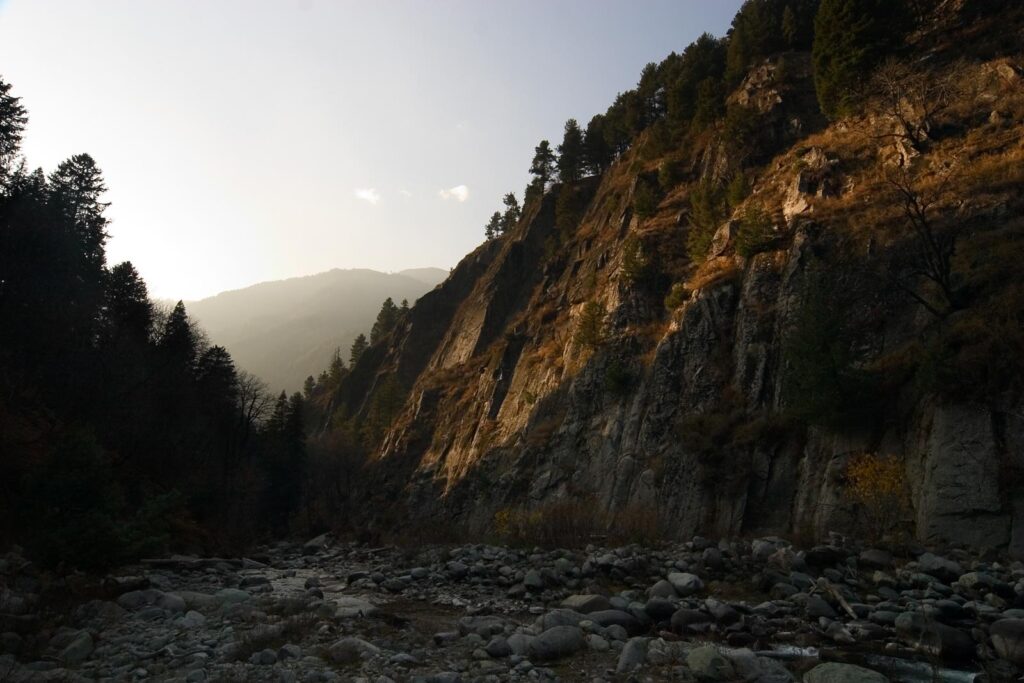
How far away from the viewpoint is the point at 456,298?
82875 millimetres

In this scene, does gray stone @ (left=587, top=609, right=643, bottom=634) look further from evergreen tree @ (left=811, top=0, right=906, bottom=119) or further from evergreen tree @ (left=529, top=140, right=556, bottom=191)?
evergreen tree @ (left=529, top=140, right=556, bottom=191)

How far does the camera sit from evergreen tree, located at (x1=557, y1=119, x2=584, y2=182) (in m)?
71.1

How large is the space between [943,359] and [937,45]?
1332 inches

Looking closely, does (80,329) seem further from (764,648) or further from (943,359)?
(943,359)

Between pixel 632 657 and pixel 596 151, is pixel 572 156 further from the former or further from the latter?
pixel 632 657

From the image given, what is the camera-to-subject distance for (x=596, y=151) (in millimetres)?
70375

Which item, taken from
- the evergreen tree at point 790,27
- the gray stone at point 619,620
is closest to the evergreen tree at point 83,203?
the gray stone at point 619,620

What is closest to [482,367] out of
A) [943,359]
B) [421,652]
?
[943,359]

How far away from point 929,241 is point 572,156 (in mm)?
54903

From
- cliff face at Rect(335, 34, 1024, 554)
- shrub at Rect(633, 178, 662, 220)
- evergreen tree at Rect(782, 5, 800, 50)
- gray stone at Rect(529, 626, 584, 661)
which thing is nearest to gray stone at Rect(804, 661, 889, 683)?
gray stone at Rect(529, 626, 584, 661)

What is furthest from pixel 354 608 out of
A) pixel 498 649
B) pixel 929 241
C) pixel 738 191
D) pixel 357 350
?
pixel 357 350

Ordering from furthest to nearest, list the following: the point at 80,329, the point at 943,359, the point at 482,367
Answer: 1. the point at 482,367
2. the point at 80,329
3. the point at 943,359

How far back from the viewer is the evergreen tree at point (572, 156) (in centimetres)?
7106

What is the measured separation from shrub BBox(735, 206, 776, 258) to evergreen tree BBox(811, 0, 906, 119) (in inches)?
509
